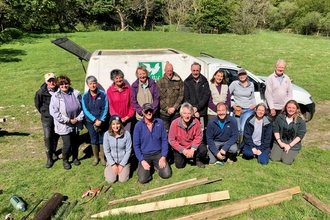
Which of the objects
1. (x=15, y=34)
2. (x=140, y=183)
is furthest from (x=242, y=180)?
A: (x=15, y=34)

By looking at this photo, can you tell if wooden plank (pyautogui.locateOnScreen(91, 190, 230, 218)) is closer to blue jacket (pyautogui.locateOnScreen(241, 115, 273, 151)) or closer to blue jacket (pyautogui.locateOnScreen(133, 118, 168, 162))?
blue jacket (pyautogui.locateOnScreen(133, 118, 168, 162))

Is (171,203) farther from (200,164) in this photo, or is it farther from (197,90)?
(197,90)

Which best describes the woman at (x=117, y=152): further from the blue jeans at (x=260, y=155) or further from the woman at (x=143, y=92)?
the blue jeans at (x=260, y=155)

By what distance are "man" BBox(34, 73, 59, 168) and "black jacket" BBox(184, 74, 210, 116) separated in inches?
110

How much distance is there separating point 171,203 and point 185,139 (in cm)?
149

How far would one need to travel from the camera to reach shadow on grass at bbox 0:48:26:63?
1783 cm

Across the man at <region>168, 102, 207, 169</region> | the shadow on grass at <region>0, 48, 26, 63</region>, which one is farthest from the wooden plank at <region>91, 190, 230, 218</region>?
the shadow on grass at <region>0, 48, 26, 63</region>

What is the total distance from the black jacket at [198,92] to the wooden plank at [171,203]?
212 cm

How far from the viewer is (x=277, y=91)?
6230 mm

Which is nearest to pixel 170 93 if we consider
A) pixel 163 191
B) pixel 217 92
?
pixel 217 92

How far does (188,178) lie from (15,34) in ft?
98.0

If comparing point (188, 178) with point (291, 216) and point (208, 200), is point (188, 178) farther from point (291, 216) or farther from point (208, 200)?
point (291, 216)

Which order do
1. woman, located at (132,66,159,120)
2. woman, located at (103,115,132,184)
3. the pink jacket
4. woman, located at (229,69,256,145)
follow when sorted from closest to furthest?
woman, located at (103,115,132,184)
the pink jacket
woman, located at (132,66,159,120)
woman, located at (229,69,256,145)

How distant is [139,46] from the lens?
75.8 ft
